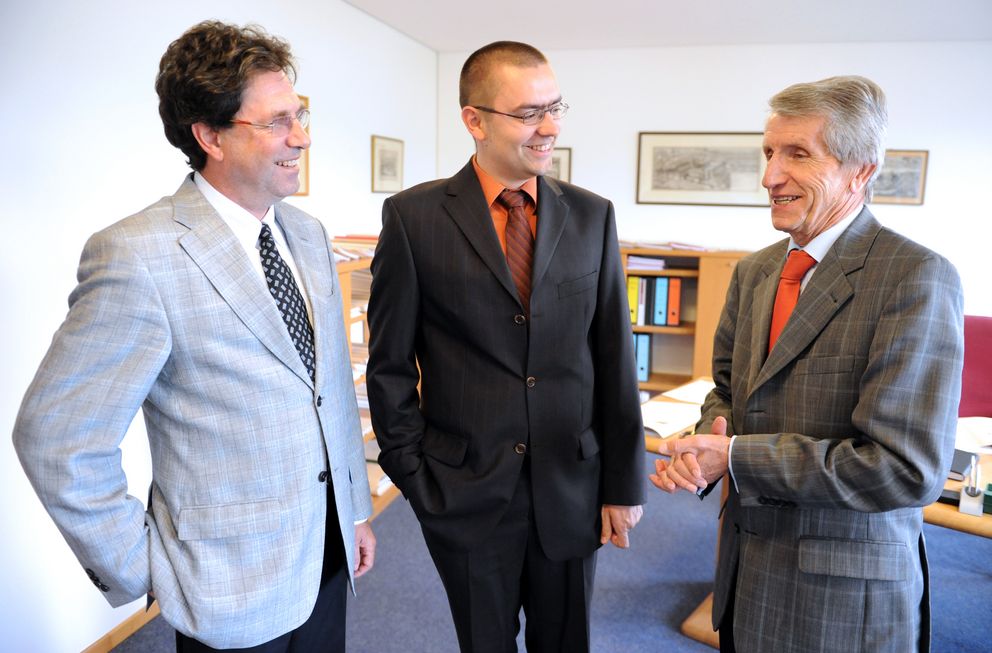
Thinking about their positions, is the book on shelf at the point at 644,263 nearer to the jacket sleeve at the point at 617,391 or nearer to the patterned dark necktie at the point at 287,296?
the jacket sleeve at the point at 617,391

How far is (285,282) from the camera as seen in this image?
1.43m

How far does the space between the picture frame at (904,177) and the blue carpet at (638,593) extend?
7.99ft

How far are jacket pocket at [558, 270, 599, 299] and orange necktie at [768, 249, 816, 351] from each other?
0.39m

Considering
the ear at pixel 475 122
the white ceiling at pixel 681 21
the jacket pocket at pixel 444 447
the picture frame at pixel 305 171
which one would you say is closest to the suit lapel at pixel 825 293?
the jacket pocket at pixel 444 447

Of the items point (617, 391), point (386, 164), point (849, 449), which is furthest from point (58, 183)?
point (386, 164)

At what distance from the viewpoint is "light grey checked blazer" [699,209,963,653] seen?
1172 mm

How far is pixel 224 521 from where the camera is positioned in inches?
51.0

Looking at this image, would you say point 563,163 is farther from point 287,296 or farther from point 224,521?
point 224,521

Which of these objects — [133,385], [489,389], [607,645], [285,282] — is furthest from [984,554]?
[133,385]

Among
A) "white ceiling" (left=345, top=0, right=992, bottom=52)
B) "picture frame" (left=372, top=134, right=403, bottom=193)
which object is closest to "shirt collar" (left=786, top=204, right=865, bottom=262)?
"white ceiling" (left=345, top=0, right=992, bottom=52)

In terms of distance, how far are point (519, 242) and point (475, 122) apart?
290 mm

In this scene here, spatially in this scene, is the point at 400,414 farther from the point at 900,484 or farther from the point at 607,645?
the point at 607,645

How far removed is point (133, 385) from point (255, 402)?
0.20 meters

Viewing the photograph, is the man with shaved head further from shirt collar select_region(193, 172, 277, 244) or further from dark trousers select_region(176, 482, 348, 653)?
shirt collar select_region(193, 172, 277, 244)
